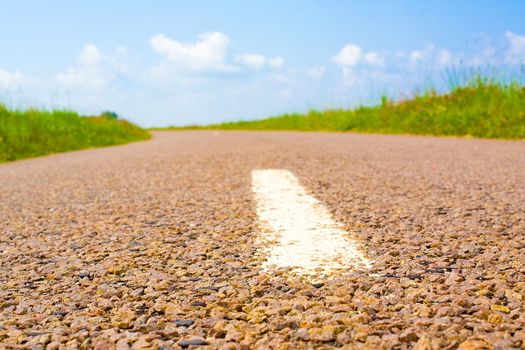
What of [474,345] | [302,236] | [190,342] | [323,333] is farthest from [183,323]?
[302,236]

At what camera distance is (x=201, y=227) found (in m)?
2.66

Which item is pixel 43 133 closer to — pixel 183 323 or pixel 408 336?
pixel 183 323

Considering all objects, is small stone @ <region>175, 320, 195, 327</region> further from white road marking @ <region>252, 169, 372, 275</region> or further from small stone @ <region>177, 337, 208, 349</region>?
white road marking @ <region>252, 169, 372, 275</region>

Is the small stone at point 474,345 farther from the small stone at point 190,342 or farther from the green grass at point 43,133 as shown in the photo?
the green grass at point 43,133

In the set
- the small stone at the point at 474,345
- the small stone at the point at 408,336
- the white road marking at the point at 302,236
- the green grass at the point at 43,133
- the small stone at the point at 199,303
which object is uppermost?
the green grass at the point at 43,133

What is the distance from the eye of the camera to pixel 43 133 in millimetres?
11547

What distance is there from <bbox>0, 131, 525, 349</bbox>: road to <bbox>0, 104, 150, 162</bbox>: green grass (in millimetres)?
6585

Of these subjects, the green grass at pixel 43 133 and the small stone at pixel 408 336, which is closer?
the small stone at pixel 408 336

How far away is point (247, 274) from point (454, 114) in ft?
37.1

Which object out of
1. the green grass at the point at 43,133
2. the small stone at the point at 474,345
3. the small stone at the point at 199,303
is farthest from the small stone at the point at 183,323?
the green grass at the point at 43,133

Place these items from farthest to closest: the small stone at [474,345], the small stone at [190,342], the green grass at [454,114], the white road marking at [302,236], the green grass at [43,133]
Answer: the green grass at [454,114]
the green grass at [43,133]
the white road marking at [302,236]
the small stone at [190,342]
the small stone at [474,345]

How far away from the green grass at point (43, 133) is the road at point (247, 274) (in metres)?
6.59

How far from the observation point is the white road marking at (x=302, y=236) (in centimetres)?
197

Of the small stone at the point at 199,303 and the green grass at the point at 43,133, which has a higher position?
the green grass at the point at 43,133
